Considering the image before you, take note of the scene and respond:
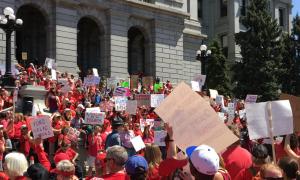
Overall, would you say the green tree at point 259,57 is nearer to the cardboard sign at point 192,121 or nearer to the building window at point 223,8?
the building window at point 223,8

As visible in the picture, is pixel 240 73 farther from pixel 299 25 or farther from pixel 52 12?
pixel 52 12

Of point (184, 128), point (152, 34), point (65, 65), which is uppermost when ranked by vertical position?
point (152, 34)

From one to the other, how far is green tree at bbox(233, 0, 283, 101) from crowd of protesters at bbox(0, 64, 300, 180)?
68.7 ft

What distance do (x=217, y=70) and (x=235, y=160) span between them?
43513 millimetres

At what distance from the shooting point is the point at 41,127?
1047 cm

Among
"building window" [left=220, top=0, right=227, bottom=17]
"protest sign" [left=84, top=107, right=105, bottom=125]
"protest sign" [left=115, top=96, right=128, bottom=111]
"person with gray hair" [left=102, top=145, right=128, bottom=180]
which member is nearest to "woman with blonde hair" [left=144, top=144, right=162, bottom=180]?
"person with gray hair" [left=102, top=145, right=128, bottom=180]

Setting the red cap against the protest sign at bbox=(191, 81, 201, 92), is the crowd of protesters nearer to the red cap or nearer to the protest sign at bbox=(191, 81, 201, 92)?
the red cap

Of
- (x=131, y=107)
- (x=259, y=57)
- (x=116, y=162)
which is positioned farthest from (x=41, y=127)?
(x=259, y=57)

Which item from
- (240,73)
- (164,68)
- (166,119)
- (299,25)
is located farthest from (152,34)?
(166,119)

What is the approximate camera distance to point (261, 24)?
146 ft

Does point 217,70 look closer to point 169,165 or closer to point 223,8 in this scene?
point 223,8

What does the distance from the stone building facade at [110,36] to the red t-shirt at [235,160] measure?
82.5ft

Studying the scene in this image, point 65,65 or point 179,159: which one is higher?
point 65,65

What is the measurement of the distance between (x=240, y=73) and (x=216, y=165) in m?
40.1
